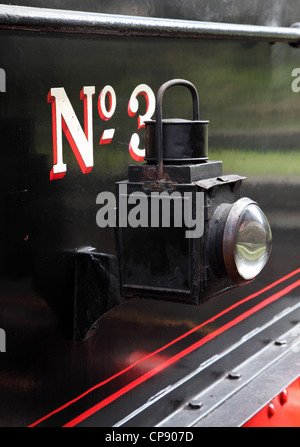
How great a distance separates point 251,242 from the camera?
1.28 meters

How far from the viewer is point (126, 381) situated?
4.90 ft

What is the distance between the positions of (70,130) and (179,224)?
0.83 feet

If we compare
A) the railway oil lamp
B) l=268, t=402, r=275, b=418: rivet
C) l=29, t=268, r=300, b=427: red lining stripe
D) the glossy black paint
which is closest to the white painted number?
the glossy black paint

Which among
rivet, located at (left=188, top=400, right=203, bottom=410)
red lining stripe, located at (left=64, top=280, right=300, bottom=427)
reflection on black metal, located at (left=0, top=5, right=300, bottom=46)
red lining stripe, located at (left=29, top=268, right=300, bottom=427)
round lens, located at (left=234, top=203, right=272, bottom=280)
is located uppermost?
reflection on black metal, located at (left=0, top=5, right=300, bottom=46)

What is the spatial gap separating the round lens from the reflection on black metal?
0.40 m

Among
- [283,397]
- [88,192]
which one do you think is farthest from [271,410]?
[88,192]

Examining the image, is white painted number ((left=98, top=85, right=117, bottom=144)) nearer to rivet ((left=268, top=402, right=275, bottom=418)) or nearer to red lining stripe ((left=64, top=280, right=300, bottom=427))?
red lining stripe ((left=64, top=280, right=300, bottom=427))

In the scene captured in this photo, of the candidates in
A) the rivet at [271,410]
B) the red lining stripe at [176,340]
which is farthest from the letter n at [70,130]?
the rivet at [271,410]

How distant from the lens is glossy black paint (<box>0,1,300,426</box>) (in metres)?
1.15

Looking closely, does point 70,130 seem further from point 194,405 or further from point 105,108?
point 194,405

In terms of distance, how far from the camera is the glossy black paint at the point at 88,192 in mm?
1150

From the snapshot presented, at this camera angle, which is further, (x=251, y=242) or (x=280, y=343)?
(x=280, y=343)

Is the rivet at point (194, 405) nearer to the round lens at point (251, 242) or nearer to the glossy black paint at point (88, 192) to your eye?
the glossy black paint at point (88, 192)

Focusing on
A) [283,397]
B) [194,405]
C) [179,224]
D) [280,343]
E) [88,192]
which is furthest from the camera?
[280,343]
